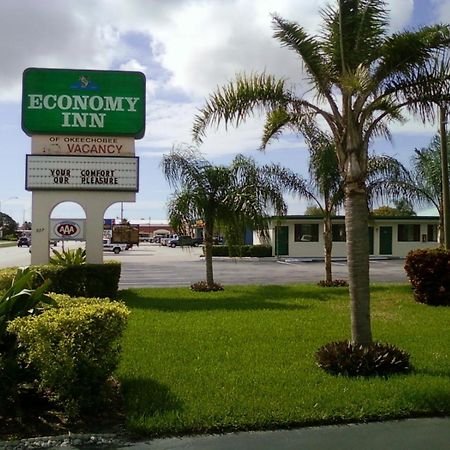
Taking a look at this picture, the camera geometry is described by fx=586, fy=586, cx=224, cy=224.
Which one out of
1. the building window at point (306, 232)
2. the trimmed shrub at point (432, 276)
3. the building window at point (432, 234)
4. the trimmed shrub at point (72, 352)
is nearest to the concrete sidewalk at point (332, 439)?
the trimmed shrub at point (72, 352)

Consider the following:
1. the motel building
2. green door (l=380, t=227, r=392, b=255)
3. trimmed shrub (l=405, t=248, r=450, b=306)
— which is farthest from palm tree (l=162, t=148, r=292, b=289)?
green door (l=380, t=227, r=392, b=255)

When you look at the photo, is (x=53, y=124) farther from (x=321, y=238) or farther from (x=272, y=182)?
(x=321, y=238)

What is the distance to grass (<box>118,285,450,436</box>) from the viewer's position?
544 centimetres

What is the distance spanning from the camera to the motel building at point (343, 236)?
40.0 m

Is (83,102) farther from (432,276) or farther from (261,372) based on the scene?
(261,372)

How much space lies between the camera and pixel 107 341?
18.1 feet

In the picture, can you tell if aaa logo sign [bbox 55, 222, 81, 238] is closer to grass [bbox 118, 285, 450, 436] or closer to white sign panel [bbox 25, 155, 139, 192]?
white sign panel [bbox 25, 155, 139, 192]

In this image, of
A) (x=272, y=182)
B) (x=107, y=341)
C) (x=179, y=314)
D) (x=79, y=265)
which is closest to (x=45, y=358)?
(x=107, y=341)

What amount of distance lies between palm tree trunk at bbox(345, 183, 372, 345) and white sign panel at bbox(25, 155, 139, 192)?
29.8 feet

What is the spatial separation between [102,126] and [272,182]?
5.62m

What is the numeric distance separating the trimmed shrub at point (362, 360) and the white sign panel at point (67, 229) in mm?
10914

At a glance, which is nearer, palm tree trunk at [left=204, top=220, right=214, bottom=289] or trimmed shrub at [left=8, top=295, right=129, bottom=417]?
trimmed shrub at [left=8, top=295, right=129, bottom=417]

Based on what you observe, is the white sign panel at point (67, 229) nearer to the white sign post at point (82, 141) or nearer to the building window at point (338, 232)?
the white sign post at point (82, 141)

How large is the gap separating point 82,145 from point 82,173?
76 centimetres
